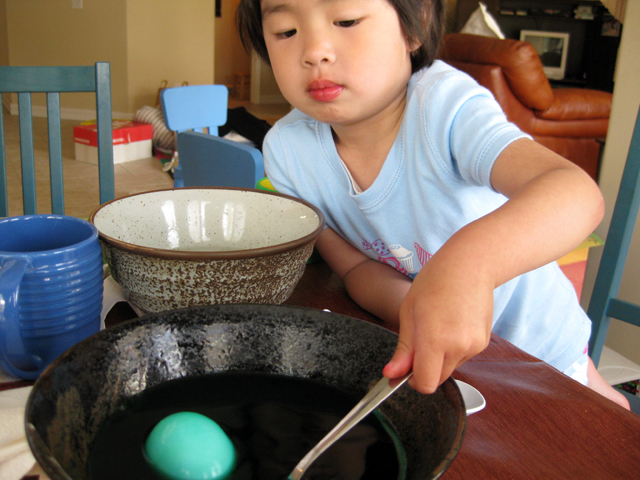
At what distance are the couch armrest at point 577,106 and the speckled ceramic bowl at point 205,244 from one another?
3.30 metres

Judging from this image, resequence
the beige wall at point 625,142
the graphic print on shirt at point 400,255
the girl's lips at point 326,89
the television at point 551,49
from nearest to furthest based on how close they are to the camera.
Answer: the girl's lips at point 326,89 → the graphic print on shirt at point 400,255 → the beige wall at point 625,142 → the television at point 551,49

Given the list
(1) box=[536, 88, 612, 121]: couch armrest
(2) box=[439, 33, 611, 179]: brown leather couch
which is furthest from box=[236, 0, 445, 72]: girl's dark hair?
(1) box=[536, 88, 612, 121]: couch armrest

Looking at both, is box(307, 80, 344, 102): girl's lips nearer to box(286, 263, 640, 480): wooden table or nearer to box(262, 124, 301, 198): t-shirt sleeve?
box(262, 124, 301, 198): t-shirt sleeve

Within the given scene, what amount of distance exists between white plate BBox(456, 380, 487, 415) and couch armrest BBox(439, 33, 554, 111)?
3.06m

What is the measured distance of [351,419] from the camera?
0.33m

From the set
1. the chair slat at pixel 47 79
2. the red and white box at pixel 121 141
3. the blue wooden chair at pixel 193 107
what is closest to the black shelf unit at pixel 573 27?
the red and white box at pixel 121 141

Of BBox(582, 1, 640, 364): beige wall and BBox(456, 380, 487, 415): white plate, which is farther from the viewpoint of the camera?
BBox(582, 1, 640, 364): beige wall

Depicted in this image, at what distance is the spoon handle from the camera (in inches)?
12.1

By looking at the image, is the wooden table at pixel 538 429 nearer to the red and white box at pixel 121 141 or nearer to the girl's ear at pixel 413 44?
the girl's ear at pixel 413 44

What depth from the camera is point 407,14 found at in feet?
2.37

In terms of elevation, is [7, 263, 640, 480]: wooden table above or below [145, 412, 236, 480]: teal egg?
below

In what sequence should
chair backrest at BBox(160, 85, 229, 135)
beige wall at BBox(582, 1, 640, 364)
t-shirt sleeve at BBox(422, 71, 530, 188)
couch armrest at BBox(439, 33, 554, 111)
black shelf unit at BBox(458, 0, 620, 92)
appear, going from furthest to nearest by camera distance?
black shelf unit at BBox(458, 0, 620, 92), couch armrest at BBox(439, 33, 554, 111), chair backrest at BBox(160, 85, 229, 135), beige wall at BBox(582, 1, 640, 364), t-shirt sleeve at BBox(422, 71, 530, 188)

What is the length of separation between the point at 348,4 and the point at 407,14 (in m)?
0.10

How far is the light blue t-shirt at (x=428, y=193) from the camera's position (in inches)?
28.7
